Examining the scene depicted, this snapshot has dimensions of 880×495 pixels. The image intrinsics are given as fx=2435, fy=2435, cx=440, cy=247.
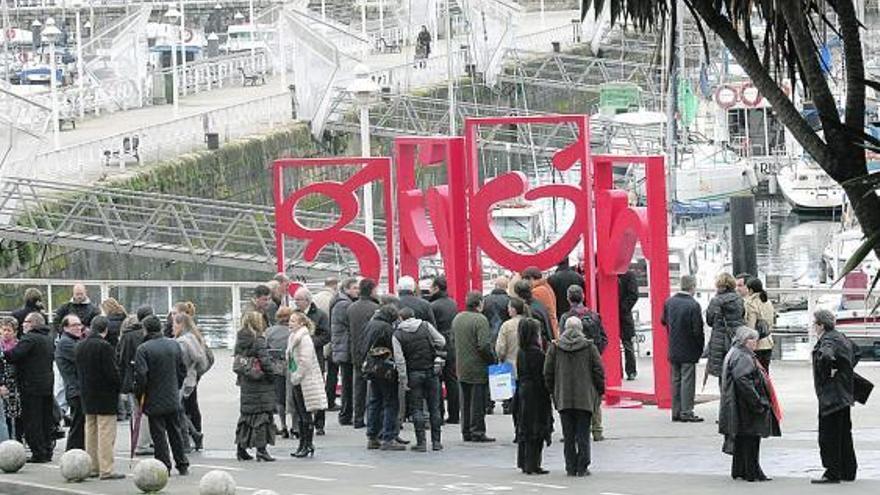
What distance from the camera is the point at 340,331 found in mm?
23766

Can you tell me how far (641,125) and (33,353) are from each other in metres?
47.5

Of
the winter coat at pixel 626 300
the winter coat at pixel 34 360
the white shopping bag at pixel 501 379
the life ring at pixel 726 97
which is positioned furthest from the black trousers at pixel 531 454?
the life ring at pixel 726 97

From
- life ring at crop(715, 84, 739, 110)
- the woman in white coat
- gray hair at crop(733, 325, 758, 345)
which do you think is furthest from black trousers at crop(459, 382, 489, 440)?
life ring at crop(715, 84, 739, 110)

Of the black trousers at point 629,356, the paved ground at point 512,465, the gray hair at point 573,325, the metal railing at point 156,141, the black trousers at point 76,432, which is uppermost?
the metal railing at point 156,141

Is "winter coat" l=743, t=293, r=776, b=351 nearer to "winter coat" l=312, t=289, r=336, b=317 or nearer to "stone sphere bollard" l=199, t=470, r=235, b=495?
"winter coat" l=312, t=289, r=336, b=317

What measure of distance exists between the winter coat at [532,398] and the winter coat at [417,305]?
2.36 metres

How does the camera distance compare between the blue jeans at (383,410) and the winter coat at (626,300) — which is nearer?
the blue jeans at (383,410)

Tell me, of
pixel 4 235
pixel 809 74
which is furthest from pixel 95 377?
pixel 4 235

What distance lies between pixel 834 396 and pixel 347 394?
6.44 m

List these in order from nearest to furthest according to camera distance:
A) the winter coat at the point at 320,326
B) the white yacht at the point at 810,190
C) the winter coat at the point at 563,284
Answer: the winter coat at the point at 320,326 < the winter coat at the point at 563,284 < the white yacht at the point at 810,190

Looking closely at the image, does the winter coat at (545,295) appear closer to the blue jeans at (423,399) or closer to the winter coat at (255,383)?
the blue jeans at (423,399)

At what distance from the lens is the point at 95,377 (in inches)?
790

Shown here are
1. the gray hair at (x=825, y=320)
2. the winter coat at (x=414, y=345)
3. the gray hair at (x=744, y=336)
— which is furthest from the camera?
the winter coat at (x=414, y=345)

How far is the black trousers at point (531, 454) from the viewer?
66.6ft
